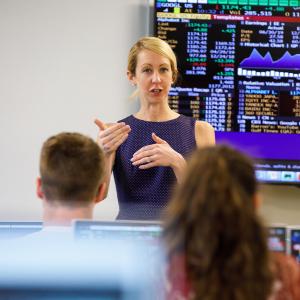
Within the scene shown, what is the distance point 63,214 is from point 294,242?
0.59 meters

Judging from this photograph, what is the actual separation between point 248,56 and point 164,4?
22.1 inches

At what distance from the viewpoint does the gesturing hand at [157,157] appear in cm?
211

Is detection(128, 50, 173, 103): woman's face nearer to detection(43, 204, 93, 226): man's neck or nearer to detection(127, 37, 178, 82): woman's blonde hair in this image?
detection(127, 37, 178, 82): woman's blonde hair

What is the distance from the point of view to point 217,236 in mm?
923

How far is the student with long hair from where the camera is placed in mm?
918

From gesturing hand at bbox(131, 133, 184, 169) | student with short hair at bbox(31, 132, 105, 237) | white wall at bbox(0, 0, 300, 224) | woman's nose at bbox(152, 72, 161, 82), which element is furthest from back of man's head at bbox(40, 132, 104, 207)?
white wall at bbox(0, 0, 300, 224)

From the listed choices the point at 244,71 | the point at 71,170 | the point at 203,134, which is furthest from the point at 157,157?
the point at 244,71

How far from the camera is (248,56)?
3391 mm

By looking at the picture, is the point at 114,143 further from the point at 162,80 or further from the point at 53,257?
the point at 53,257

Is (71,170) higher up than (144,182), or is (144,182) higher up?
(71,170)

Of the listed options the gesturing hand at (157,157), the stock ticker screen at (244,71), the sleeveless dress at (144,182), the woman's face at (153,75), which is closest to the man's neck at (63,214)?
the gesturing hand at (157,157)

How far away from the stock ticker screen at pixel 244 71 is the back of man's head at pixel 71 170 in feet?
6.05

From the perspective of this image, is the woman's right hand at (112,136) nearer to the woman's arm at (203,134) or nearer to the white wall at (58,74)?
the woman's arm at (203,134)

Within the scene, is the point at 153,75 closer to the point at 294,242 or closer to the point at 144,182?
the point at 144,182
